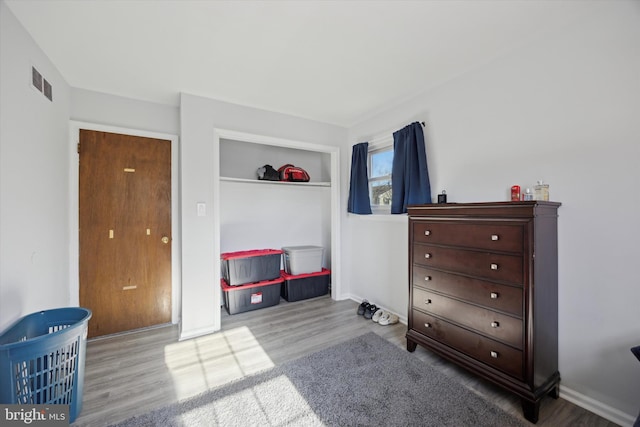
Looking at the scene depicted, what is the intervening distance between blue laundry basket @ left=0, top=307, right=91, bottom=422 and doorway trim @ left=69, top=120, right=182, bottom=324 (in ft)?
3.12

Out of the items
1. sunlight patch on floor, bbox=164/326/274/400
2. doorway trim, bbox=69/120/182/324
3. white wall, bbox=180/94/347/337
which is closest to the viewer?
sunlight patch on floor, bbox=164/326/274/400

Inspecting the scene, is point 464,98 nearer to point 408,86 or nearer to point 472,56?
point 472,56

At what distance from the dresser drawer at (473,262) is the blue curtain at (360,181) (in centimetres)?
118

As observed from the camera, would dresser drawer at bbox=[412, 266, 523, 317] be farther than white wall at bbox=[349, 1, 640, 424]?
Yes

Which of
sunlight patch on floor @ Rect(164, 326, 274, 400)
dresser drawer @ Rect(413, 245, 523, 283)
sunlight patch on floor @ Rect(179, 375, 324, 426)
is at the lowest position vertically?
sunlight patch on floor @ Rect(164, 326, 274, 400)

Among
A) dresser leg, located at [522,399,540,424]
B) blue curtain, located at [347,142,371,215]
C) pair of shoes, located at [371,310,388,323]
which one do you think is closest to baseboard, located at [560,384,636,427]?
dresser leg, located at [522,399,540,424]

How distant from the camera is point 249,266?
10.8 ft

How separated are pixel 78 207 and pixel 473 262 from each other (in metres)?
3.45

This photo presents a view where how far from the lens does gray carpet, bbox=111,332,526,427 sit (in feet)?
5.06

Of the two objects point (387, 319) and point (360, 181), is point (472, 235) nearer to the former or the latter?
point (387, 319)

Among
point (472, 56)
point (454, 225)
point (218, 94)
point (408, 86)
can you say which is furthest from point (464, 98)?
point (218, 94)

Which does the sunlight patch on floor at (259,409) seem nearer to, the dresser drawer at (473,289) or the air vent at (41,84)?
the dresser drawer at (473,289)

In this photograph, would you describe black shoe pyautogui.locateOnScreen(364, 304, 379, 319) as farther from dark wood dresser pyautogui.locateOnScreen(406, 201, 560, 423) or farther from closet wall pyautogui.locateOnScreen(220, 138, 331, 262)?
closet wall pyautogui.locateOnScreen(220, 138, 331, 262)

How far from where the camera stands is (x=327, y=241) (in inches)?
169
